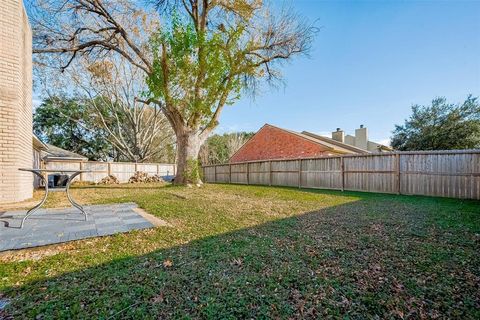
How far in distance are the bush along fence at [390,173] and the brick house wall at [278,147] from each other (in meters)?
2.87

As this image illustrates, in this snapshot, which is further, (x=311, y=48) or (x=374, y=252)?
(x=311, y=48)

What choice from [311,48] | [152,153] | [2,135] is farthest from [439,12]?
[152,153]

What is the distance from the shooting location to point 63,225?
142 inches

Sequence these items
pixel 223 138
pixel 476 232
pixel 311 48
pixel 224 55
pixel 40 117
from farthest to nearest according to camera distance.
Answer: pixel 223 138 < pixel 40 117 < pixel 311 48 < pixel 224 55 < pixel 476 232

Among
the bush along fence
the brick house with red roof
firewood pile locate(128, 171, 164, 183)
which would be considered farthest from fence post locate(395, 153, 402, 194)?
firewood pile locate(128, 171, 164, 183)

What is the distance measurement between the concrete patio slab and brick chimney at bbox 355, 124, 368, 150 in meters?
22.1

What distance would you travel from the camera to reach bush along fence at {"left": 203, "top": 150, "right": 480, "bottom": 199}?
7250mm

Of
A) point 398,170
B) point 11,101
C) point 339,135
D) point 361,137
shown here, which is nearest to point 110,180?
point 11,101

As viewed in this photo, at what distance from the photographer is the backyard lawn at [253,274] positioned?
5.55 feet

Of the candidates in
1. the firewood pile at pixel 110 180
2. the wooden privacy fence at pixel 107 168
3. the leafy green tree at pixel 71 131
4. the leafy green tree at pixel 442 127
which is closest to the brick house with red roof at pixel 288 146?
the leafy green tree at pixel 442 127

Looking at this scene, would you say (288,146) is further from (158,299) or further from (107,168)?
(158,299)

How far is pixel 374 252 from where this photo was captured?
2.78 meters

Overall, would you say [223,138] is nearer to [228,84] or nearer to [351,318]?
[228,84]

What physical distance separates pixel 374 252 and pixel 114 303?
287cm
